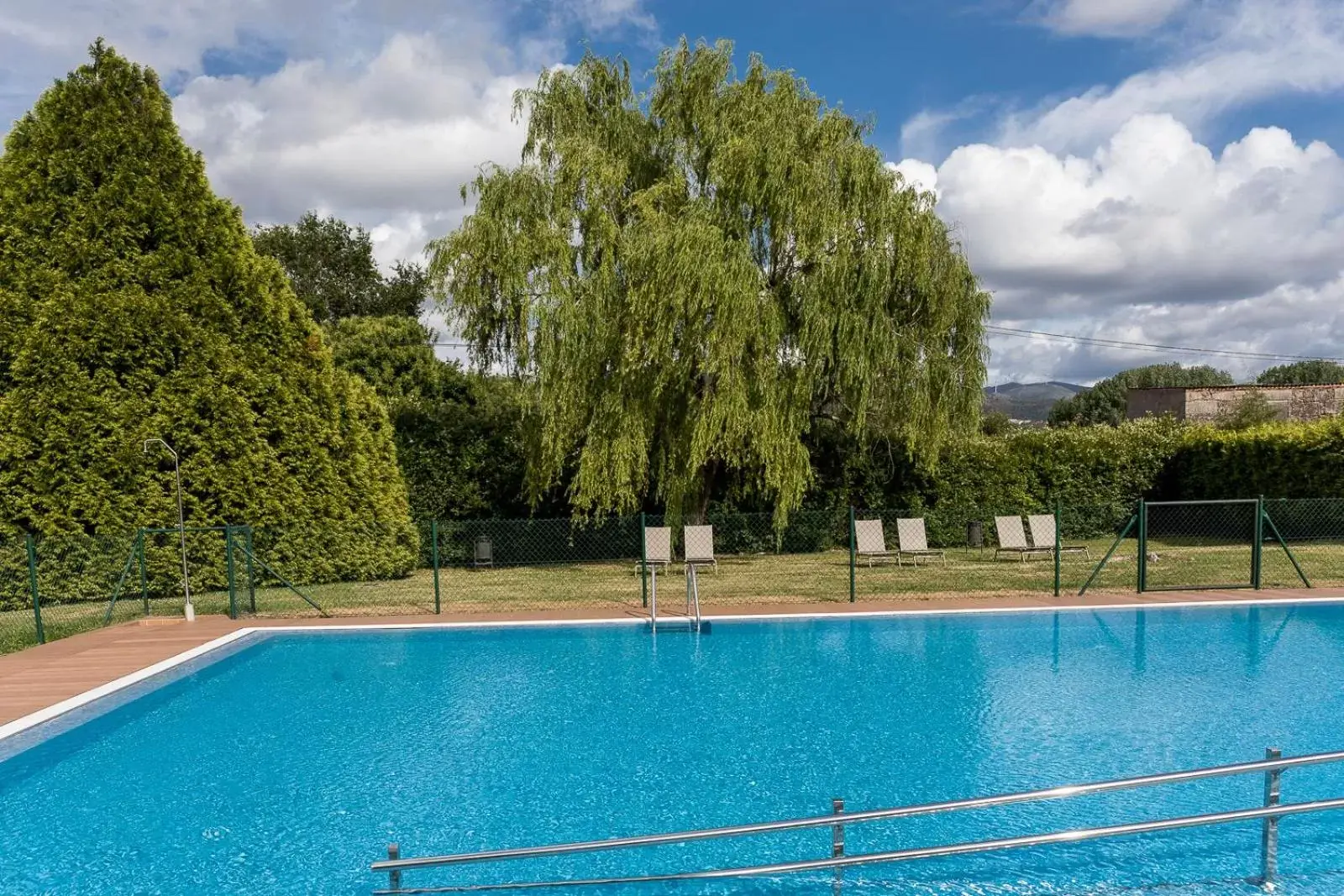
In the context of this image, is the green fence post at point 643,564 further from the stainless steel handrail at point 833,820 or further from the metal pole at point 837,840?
the stainless steel handrail at point 833,820

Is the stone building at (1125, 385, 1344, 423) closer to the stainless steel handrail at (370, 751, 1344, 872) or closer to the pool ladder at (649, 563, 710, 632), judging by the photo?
the pool ladder at (649, 563, 710, 632)

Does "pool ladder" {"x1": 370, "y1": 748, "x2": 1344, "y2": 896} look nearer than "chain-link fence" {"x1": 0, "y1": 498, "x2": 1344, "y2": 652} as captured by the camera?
Yes

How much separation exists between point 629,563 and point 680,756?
1000cm

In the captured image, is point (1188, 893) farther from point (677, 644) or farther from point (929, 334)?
point (929, 334)

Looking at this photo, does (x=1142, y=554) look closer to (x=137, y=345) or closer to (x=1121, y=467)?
(x=1121, y=467)

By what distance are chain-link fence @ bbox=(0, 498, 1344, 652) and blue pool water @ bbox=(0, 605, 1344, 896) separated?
2.31 metres

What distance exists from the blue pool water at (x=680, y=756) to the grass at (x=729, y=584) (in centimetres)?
225

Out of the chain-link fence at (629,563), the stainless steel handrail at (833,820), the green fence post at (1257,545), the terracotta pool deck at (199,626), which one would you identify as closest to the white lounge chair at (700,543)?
the chain-link fence at (629,563)

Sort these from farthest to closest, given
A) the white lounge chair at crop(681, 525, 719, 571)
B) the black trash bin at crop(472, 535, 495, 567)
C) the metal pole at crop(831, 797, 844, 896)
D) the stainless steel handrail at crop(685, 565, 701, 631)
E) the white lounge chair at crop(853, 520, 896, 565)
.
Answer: the black trash bin at crop(472, 535, 495, 567) < the white lounge chair at crop(853, 520, 896, 565) < the white lounge chair at crop(681, 525, 719, 571) < the stainless steel handrail at crop(685, 565, 701, 631) < the metal pole at crop(831, 797, 844, 896)

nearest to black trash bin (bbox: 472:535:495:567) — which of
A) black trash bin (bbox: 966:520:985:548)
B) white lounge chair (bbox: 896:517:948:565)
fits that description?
white lounge chair (bbox: 896:517:948:565)

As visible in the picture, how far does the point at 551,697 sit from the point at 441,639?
330cm

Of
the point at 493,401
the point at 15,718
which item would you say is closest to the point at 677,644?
the point at 15,718

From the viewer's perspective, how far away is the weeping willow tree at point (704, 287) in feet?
46.1

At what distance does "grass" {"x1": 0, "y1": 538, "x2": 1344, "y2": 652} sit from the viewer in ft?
41.7
